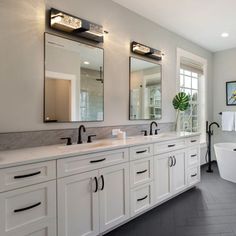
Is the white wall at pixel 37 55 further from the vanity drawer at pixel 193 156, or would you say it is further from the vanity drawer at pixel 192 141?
the vanity drawer at pixel 193 156

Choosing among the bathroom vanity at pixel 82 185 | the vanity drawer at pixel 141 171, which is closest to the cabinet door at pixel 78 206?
the bathroom vanity at pixel 82 185

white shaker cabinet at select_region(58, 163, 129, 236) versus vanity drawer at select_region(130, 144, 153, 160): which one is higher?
vanity drawer at select_region(130, 144, 153, 160)

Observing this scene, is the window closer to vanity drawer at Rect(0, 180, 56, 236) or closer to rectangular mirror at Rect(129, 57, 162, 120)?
rectangular mirror at Rect(129, 57, 162, 120)

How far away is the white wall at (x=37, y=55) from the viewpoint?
1938 mm

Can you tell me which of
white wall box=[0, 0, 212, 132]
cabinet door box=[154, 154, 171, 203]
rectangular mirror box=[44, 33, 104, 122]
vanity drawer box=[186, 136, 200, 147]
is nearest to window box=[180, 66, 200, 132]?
vanity drawer box=[186, 136, 200, 147]

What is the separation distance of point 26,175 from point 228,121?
4.62 m

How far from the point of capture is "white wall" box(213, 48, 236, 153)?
501 cm

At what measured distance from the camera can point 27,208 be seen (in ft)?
4.98

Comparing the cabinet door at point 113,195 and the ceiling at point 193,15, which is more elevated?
the ceiling at point 193,15

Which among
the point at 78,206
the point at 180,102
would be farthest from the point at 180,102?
the point at 78,206

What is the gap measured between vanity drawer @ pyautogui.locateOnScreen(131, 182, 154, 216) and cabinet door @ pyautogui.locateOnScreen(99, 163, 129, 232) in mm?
106

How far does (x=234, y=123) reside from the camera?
4.79 meters

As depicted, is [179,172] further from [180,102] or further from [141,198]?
[180,102]

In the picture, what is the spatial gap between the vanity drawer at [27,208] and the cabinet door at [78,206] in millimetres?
80
